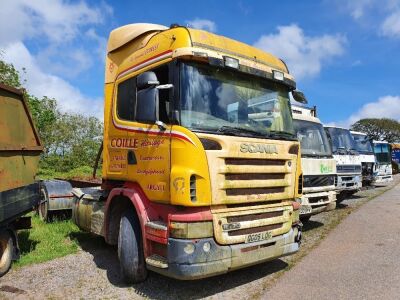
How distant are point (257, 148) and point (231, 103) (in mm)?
670

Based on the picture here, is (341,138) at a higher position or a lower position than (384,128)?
lower

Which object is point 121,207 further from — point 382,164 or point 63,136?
point 63,136

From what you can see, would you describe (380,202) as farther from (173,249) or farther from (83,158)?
(83,158)

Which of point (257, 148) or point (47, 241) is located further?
point (47, 241)

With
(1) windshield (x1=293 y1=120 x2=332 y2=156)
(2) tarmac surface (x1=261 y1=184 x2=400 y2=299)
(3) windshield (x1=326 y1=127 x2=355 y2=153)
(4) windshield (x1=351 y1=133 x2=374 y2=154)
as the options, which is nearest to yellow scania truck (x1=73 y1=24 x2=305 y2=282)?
(2) tarmac surface (x1=261 y1=184 x2=400 y2=299)

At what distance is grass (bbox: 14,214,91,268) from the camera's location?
7.01 metres

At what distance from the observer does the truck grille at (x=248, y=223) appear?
4.83 metres

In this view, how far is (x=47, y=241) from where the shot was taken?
26.5 ft

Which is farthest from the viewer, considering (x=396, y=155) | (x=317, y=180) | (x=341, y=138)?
(x=396, y=155)

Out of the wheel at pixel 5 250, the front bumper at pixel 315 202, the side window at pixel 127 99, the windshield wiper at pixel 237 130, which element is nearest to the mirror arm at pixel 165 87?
the windshield wiper at pixel 237 130

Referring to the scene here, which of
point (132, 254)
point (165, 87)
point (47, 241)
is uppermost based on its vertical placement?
point (165, 87)

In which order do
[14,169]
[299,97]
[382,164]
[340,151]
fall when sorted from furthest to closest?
[382,164] < [340,151] < [299,97] < [14,169]

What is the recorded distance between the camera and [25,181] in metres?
6.79

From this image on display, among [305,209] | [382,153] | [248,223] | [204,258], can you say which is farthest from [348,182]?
[382,153]
